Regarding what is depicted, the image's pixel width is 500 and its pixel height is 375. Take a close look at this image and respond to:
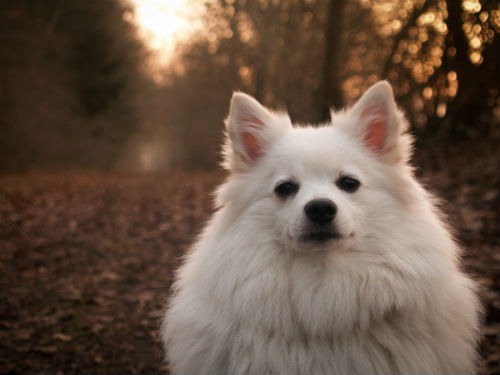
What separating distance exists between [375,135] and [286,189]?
30.7 inches

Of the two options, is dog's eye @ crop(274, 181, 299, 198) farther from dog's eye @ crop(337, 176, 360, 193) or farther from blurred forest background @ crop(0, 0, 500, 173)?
blurred forest background @ crop(0, 0, 500, 173)

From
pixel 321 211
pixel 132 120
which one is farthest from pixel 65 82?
pixel 321 211

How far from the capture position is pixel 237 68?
71.7 feet

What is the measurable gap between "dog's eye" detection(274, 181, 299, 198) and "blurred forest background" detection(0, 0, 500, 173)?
183 inches

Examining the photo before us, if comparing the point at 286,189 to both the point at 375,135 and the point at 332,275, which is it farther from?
the point at 375,135

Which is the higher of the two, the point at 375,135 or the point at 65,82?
the point at 65,82

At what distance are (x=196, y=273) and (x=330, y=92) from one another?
9491 mm

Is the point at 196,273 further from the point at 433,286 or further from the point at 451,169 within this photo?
the point at 451,169

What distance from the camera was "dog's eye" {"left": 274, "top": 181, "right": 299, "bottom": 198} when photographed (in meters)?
3.06

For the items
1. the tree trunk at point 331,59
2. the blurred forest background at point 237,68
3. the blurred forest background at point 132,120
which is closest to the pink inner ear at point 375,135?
the blurred forest background at point 132,120

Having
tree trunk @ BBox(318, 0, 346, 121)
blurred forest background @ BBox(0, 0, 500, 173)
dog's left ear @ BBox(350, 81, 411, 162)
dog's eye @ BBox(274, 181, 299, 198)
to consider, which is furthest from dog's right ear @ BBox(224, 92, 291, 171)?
tree trunk @ BBox(318, 0, 346, 121)

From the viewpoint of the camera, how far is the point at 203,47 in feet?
78.7

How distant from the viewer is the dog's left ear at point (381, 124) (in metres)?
3.07

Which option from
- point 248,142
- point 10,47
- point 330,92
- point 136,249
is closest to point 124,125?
point 10,47
